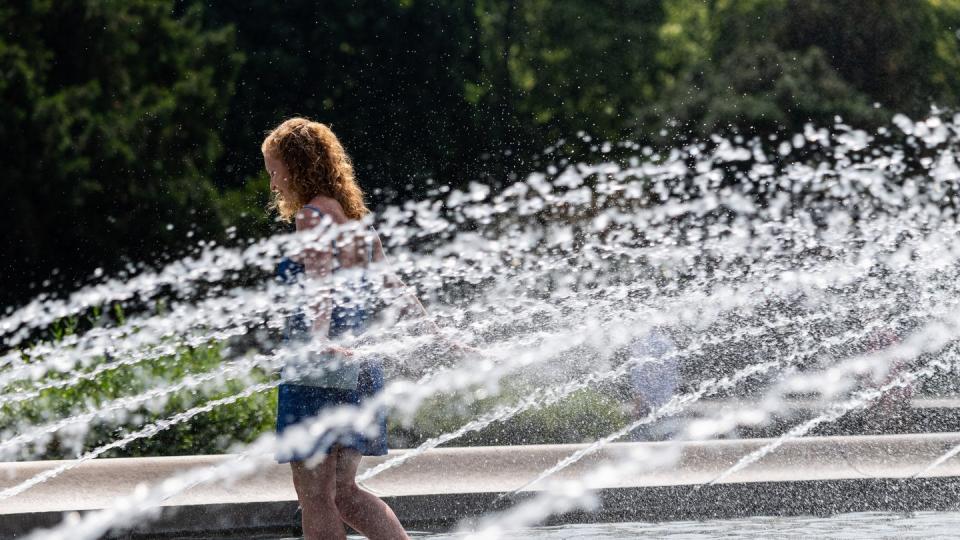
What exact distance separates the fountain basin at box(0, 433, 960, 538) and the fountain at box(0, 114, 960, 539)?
0.03 feet

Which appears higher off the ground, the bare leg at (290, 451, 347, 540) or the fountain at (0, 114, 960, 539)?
the bare leg at (290, 451, 347, 540)

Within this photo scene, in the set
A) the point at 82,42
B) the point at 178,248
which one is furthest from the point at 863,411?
the point at 82,42

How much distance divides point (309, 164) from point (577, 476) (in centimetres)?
219

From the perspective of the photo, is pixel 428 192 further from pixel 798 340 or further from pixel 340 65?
pixel 798 340

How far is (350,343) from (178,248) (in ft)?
64.9

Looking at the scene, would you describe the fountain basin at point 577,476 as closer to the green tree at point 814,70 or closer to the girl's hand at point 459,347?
the girl's hand at point 459,347

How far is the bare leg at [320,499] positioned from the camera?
3.93 meters

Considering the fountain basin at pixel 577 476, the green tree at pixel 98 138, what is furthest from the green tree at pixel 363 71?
the fountain basin at pixel 577 476

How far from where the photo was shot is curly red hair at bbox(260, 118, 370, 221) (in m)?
4.11

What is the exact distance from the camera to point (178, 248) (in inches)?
915

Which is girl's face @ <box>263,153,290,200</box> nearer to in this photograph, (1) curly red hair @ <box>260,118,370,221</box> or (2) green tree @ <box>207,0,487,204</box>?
(1) curly red hair @ <box>260,118,370,221</box>

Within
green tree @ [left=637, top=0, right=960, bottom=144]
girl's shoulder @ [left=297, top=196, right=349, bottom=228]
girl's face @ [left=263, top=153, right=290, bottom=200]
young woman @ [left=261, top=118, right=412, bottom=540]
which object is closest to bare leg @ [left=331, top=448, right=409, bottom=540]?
young woman @ [left=261, top=118, right=412, bottom=540]

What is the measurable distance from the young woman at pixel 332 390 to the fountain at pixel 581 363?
0.05 m

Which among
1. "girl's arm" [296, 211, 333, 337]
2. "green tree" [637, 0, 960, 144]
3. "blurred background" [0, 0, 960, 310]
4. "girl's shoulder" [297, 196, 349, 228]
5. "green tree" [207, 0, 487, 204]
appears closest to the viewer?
"girl's arm" [296, 211, 333, 337]
